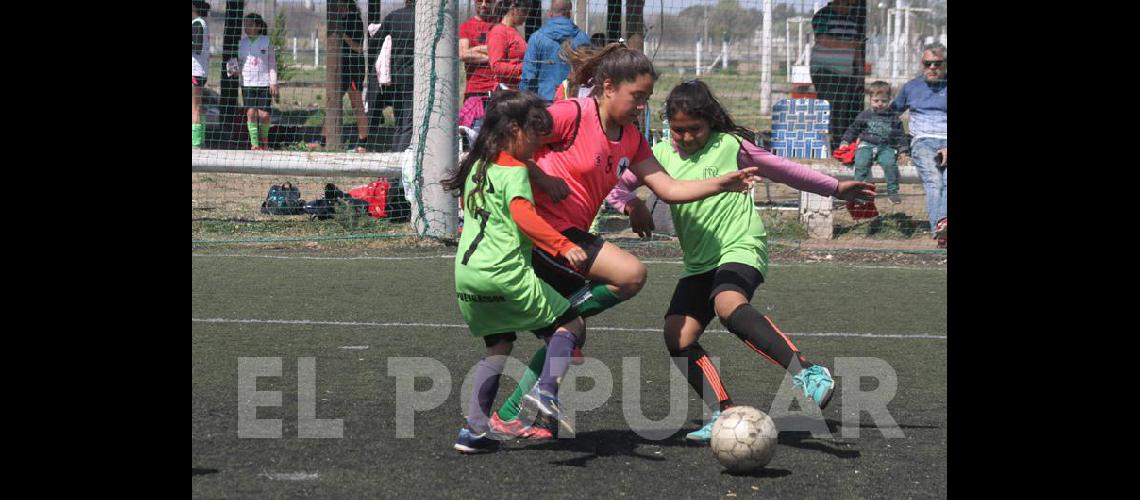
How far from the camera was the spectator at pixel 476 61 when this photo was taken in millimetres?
12258

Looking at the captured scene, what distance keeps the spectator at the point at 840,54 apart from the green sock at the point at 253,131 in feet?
19.0

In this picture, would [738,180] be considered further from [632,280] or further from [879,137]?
[879,137]

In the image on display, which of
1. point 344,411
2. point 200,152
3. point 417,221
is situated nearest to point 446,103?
point 417,221

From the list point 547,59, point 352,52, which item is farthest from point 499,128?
point 352,52

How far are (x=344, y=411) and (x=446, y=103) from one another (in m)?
6.32

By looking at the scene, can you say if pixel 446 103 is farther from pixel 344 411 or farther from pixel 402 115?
pixel 344 411

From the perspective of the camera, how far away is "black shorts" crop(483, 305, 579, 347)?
5395 millimetres

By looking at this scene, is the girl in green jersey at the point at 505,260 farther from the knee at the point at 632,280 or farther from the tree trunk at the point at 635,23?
the tree trunk at the point at 635,23

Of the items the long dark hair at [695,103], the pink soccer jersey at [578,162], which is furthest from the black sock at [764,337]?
the long dark hair at [695,103]

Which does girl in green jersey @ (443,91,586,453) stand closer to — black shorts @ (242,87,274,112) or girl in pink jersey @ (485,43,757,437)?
girl in pink jersey @ (485,43,757,437)

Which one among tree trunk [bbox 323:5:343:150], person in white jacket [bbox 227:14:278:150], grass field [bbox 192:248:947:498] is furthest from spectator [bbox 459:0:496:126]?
person in white jacket [bbox 227:14:278:150]

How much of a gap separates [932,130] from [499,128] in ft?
26.6

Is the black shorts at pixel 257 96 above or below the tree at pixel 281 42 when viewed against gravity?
below

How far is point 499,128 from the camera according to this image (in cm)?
532
